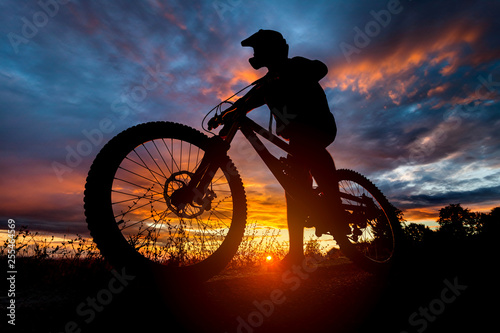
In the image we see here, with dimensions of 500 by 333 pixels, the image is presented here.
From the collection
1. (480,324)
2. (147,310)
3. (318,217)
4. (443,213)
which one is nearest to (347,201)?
(318,217)

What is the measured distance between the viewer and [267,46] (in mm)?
3072

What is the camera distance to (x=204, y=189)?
2.47 meters

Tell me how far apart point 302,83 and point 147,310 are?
2607mm

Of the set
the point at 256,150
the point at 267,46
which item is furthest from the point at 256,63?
the point at 256,150

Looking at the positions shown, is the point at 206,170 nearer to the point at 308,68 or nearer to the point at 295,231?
the point at 295,231

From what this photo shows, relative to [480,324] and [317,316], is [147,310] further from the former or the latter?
[480,324]
